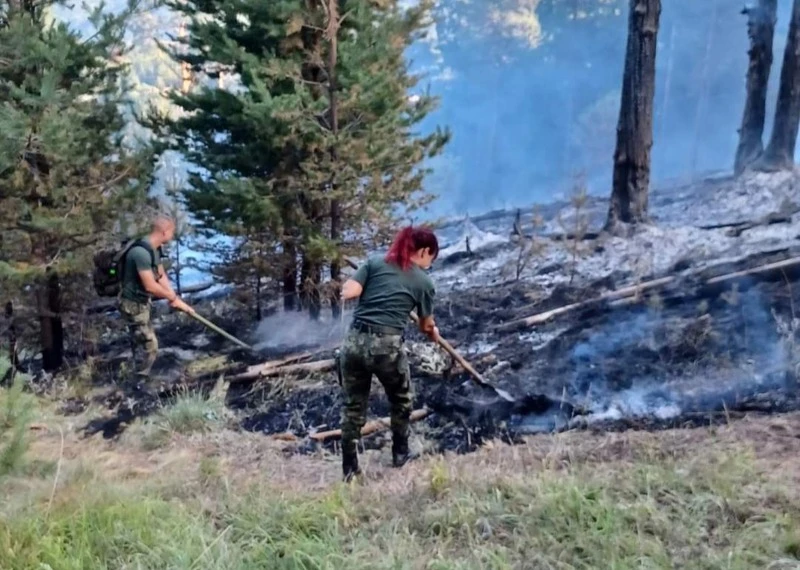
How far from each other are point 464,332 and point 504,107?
3.57m

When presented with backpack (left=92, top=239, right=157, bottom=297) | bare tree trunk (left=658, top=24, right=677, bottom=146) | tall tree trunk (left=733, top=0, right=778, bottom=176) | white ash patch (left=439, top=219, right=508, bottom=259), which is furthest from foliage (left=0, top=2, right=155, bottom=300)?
tall tree trunk (left=733, top=0, right=778, bottom=176)

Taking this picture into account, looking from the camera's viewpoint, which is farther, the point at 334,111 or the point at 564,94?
the point at 564,94

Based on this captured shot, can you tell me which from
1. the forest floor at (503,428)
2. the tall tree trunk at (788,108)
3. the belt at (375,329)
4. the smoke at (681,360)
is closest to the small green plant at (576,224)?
the forest floor at (503,428)

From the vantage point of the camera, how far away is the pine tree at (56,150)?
24.8 feet

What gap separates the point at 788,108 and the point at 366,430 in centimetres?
605

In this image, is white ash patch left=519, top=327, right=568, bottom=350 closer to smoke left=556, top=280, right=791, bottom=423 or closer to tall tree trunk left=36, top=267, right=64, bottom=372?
smoke left=556, top=280, right=791, bottom=423

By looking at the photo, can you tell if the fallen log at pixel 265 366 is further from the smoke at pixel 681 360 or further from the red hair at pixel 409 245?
the red hair at pixel 409 245

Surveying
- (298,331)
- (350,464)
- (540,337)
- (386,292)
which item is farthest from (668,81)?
(350,464)

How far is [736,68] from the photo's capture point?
8562mm

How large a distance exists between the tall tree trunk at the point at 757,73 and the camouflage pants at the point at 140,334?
6753mm

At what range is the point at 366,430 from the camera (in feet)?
21.1

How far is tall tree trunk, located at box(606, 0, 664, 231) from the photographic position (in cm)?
905

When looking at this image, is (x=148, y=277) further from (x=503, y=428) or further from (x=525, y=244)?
(x=525, y=244)

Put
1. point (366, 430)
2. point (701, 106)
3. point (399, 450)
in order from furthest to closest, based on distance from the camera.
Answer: point (701, 106) → point (366, 430) → point (399, 450)
